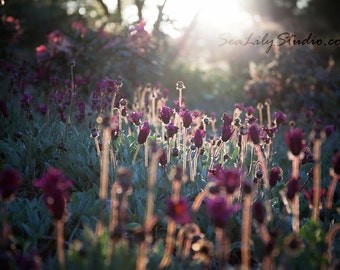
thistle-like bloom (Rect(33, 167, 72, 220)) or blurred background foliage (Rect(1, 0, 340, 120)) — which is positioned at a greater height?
blurred background foliage (Rect(1, 0, 340, 120))

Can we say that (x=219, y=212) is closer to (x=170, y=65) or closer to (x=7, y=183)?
(x=7, y=183)

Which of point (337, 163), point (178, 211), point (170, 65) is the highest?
point (170, 65)

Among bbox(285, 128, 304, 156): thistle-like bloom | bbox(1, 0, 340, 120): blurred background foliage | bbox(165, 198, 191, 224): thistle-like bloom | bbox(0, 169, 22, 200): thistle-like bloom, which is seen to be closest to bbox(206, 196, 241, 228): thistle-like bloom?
bbox(165, 198, 191, 224): thistle-like bloom

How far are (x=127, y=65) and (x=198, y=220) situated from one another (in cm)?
506

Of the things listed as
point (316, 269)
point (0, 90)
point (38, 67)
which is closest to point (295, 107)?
point (38, 67)

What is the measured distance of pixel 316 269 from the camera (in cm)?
155

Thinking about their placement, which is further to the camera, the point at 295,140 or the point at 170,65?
the point at 170,65

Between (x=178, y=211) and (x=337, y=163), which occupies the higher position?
(x=337, y=163)

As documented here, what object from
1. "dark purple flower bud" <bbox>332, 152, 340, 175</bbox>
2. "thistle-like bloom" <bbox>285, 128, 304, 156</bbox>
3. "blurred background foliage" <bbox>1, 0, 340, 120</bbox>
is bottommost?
"dark purple flower bud" <bbox>332, 152, 340, 175</bbox>

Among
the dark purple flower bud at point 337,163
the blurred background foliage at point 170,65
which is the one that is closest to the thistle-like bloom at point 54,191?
the dark purple flower bud at point 337,163

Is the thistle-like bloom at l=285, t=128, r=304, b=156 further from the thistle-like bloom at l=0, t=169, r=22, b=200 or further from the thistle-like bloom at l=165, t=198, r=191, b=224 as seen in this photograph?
the thistle-like bloom at l=0, t=169, r=22, b=200

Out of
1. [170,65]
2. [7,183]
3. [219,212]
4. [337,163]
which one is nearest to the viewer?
[219,212]

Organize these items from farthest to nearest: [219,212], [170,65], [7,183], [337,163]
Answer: [170,65]
[337,163]
[7,183]
[219,212]

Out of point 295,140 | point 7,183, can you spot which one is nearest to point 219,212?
point 295,140
